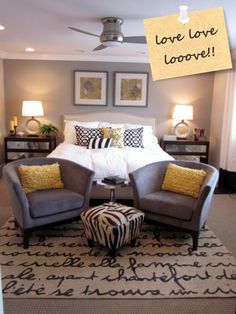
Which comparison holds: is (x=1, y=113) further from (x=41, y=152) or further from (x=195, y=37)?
(x=195, y=37)

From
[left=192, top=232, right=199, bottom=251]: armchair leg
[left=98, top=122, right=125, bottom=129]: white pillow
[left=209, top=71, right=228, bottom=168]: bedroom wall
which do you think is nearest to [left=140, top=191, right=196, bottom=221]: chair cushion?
[left=192, top=232, right=199, bottom=251]: armchair leg

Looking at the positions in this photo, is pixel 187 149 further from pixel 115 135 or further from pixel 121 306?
pixel 121 306

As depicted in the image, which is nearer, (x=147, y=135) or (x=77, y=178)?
(x=77, y=178)

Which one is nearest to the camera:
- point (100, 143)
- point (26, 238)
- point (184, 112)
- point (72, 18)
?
point (26, 238)

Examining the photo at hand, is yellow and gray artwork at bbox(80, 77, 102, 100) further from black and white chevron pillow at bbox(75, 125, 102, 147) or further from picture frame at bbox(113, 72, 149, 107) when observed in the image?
black and white chevron pillow at bbox(75, 125, 102, 147)

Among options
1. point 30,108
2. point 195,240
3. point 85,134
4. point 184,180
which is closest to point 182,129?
point 85,134

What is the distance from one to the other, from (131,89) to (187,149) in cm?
161

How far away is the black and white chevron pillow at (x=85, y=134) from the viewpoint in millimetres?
4984

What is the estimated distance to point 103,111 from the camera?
5684 mm

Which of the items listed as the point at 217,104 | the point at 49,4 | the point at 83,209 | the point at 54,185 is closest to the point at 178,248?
the point at 83,209

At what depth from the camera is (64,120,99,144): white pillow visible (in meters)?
5.15

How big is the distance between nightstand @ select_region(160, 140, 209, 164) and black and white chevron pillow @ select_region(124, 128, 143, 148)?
64 centimetres

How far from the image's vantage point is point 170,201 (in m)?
2.90

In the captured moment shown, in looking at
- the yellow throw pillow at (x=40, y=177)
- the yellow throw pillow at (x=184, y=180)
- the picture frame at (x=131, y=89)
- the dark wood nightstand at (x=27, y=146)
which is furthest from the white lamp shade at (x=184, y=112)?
the yellow throw pillow at (x=40, y=177)
